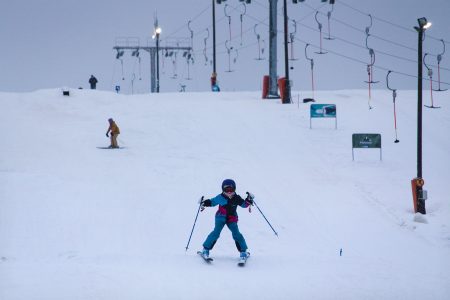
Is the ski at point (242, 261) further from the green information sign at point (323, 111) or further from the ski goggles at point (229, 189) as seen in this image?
the green information sign at point (323, 111)

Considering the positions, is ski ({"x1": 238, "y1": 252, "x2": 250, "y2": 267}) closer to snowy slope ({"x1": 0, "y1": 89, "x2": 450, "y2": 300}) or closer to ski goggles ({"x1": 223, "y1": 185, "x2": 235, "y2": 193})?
snowy slope ({"x1": 0, "y1": 89, "x2": 450, "y2": 300})

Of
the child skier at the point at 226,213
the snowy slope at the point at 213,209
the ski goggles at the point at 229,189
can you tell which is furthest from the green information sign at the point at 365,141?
the ski goggles at the point at 229,189

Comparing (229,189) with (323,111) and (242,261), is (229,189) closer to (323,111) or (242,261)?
(242,261)

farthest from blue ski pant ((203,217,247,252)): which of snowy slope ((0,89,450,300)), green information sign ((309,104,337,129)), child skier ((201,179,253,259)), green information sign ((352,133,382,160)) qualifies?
green information sign ((309,104,337,129))

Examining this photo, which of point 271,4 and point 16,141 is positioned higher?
point 271,4

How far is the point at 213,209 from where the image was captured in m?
15.0

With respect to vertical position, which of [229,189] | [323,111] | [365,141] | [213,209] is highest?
[323,111]

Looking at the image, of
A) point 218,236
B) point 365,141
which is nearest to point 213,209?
point 218,236

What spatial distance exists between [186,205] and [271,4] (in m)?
23.1

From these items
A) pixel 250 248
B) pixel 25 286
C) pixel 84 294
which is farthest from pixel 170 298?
pixel 250 248

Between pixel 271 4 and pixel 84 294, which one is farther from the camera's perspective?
pixel 271 4

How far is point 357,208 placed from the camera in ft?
50.6

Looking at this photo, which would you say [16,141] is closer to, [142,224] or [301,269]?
[142,224]

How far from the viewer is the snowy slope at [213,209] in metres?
8.80
